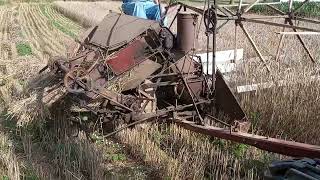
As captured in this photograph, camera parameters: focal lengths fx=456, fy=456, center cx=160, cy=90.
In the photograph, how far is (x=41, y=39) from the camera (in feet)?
47.0

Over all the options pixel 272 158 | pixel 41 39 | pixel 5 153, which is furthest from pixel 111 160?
pixel 41 39

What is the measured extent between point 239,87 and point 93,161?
2.19m

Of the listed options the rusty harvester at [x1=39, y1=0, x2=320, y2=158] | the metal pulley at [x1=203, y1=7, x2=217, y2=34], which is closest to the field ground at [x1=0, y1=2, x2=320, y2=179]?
the rusty harvester at [x1=39, y1=0, x2=320, y2=158]

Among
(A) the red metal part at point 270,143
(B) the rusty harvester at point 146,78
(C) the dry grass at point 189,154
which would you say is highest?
(B) the rusty harvester at point 146,78

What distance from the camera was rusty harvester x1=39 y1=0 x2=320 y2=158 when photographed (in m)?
4.82

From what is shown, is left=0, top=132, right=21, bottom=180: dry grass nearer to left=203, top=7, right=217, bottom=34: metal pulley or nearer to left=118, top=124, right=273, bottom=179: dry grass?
left=118, top=124, right=273, bottom=179: dry grass

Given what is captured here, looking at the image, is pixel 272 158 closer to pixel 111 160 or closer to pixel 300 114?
pixel 300 114

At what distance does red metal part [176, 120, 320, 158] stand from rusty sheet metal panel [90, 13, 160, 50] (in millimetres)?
1262

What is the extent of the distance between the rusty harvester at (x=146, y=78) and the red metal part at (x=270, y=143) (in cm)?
15

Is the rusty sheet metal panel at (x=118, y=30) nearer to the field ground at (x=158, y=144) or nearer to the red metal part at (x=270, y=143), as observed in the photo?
the field ground at (x=158, y=144)

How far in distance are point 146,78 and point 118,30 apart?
31.9 inches

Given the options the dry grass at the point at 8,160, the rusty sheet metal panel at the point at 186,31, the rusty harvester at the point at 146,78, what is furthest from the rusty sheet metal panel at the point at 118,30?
the dry grass at the point at 8,160

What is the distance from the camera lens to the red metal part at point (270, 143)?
3197 millimetres

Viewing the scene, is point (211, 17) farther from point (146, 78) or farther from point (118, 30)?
point (118, 30)
